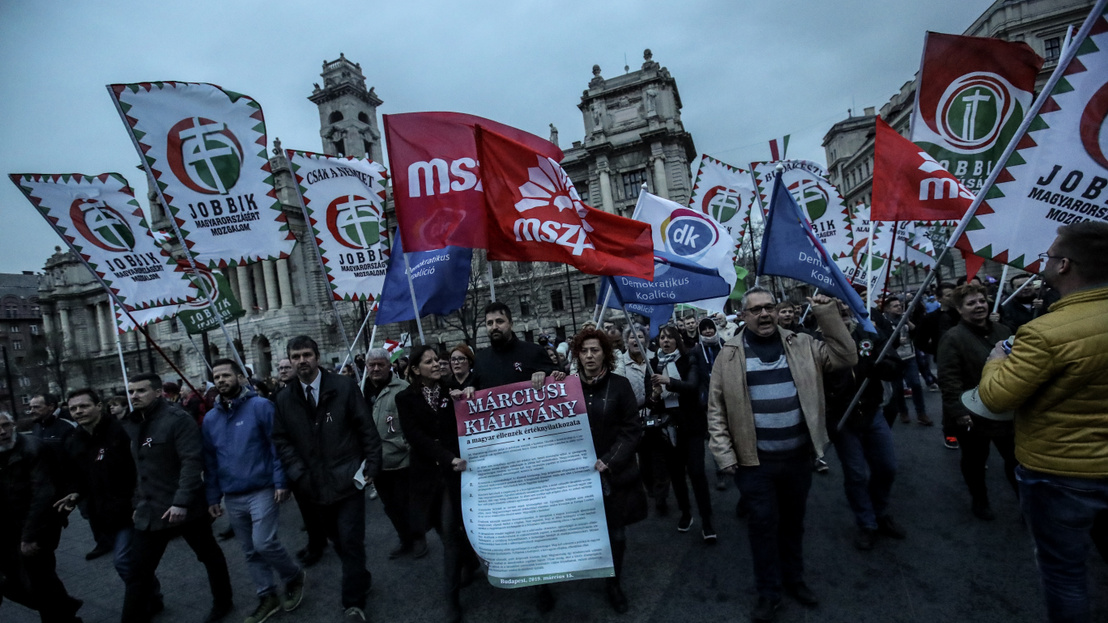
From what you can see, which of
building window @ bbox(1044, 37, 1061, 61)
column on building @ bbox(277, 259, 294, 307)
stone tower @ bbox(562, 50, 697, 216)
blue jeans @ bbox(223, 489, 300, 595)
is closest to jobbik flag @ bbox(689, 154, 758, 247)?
blue jeans @ bbox(223, 489, 300, 595)

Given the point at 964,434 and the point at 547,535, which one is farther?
the point at 964,434

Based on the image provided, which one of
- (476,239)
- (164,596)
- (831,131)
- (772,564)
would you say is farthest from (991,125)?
(831,131)

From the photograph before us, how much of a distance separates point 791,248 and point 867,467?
2013 millimetres

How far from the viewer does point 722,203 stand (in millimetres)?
11117

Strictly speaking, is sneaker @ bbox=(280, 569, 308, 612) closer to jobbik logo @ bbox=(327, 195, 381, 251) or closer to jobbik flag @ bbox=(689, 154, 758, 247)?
jobbik logo @ bbox=(327, 195, 381, 251)

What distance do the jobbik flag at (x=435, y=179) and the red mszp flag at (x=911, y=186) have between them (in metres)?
2.96

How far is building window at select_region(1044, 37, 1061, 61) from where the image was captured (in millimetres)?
34375

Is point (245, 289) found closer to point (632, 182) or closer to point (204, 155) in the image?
point (632, 182)

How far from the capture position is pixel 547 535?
3.68 m

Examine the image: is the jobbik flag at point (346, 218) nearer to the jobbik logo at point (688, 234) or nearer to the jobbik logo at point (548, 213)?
the jobbik logo at point (548, 213)

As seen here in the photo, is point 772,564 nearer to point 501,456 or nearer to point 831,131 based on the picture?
point 501,456

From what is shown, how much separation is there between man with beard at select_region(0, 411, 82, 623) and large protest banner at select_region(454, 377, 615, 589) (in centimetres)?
371

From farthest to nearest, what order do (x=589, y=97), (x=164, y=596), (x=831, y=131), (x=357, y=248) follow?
(x=831, y=131), (x=589, y=97), (x=357, y=248), (x=164, y=596)

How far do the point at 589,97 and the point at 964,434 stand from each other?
45421 mm
